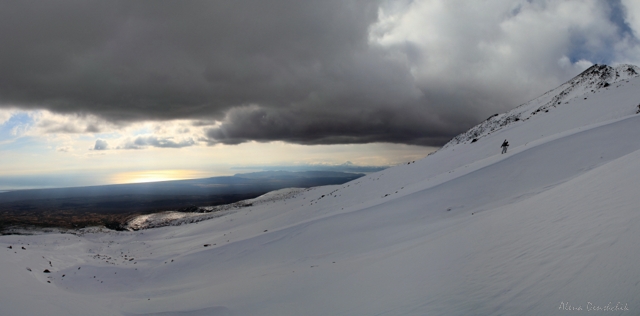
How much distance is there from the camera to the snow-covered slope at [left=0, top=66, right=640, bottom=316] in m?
5.54

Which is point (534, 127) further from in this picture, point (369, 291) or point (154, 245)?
point (154, 245)

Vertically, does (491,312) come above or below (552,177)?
below

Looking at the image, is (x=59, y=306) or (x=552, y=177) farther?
(x=552, y=177)

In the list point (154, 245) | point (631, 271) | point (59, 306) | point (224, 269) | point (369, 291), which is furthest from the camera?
point (154, 245)

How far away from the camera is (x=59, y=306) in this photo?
9.10 m

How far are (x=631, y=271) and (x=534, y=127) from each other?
32.9 metres

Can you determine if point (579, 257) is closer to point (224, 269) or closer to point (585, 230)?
point (585, 230)

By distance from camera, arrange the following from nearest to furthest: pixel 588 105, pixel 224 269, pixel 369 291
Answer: pixel 369 291 < pixel 224 269 < pixel 588 105

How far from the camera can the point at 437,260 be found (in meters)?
8.63

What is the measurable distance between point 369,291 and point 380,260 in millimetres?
2477

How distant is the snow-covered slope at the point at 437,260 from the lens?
554 cm

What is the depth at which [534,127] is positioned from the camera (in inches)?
1224

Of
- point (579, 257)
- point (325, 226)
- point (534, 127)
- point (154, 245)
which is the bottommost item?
point (154, 245)

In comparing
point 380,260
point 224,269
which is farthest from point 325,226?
point 380,260
